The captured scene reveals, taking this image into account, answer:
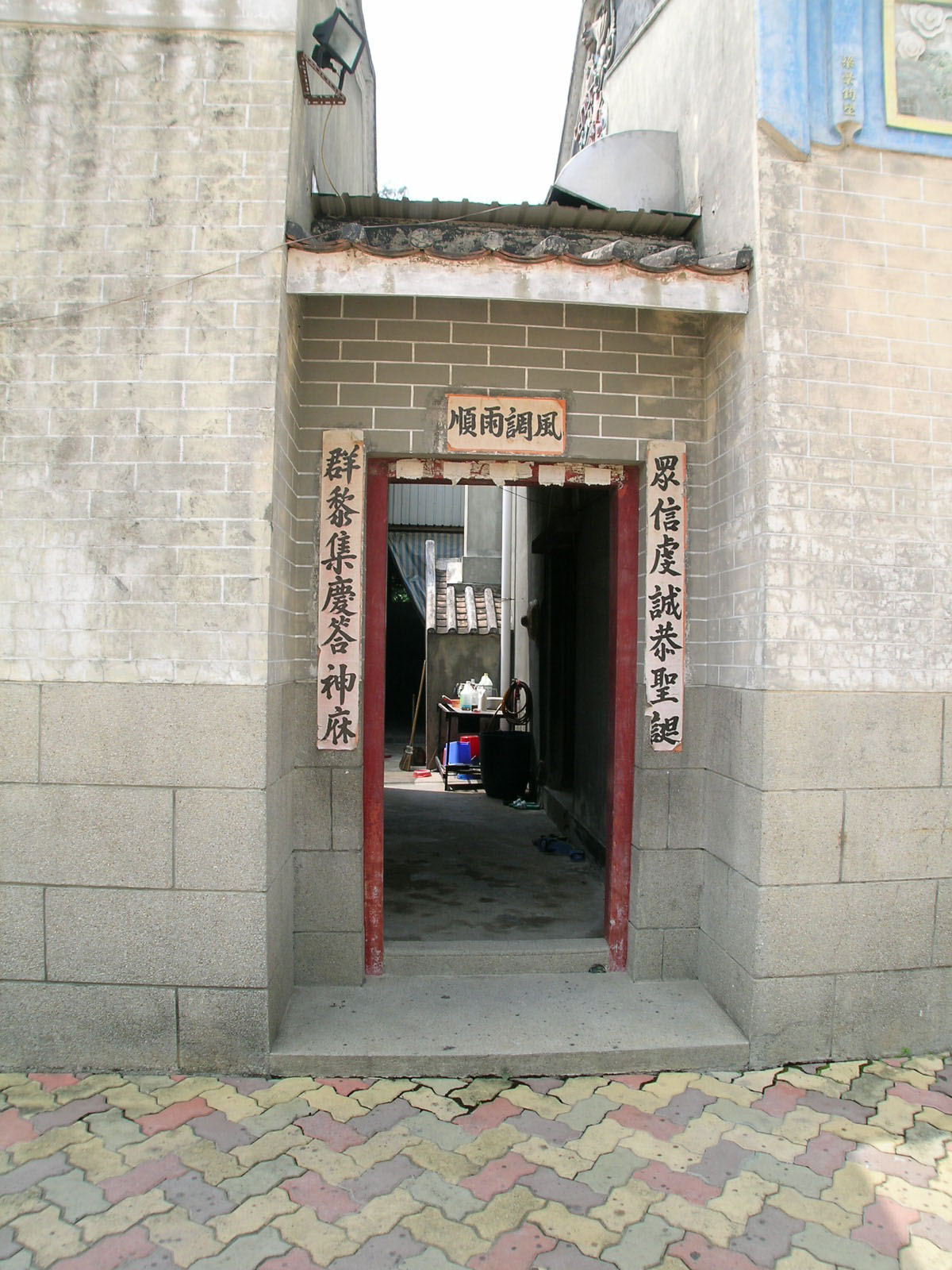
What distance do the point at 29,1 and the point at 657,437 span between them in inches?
143

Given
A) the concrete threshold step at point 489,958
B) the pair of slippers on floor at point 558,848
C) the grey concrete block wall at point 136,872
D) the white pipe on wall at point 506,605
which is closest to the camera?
the grey concrete block wall at point 136,872

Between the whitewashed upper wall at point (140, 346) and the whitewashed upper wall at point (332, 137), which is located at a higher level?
the whitewashed upper wall at point (332, 137)

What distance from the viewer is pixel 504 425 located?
432cm

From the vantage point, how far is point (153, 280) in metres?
3.72

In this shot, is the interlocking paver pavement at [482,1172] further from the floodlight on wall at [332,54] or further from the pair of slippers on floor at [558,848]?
the floodlight on wall at [332,54]

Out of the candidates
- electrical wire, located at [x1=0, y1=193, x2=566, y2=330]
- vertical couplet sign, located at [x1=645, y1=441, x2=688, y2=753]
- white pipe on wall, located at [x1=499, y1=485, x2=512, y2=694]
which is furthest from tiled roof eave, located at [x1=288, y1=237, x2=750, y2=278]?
white pipe on wall, located at [x1=499, y1=485, x2=512, y2=694]

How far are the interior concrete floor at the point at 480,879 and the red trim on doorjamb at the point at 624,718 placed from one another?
44 cm

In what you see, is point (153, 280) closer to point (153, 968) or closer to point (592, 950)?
point (153, 968)

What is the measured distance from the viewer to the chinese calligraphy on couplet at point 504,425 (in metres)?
4.31

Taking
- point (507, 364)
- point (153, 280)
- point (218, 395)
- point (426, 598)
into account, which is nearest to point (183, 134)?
point (153, 280)

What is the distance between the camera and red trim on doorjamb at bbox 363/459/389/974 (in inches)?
171

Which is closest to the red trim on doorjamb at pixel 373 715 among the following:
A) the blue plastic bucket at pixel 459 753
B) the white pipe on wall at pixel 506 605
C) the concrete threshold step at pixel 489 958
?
the concrete threshold step at pixel 489 958

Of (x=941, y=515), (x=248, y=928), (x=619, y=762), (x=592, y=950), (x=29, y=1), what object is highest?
(x=29, y=1)

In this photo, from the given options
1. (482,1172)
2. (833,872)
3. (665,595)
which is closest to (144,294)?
(665,595)
